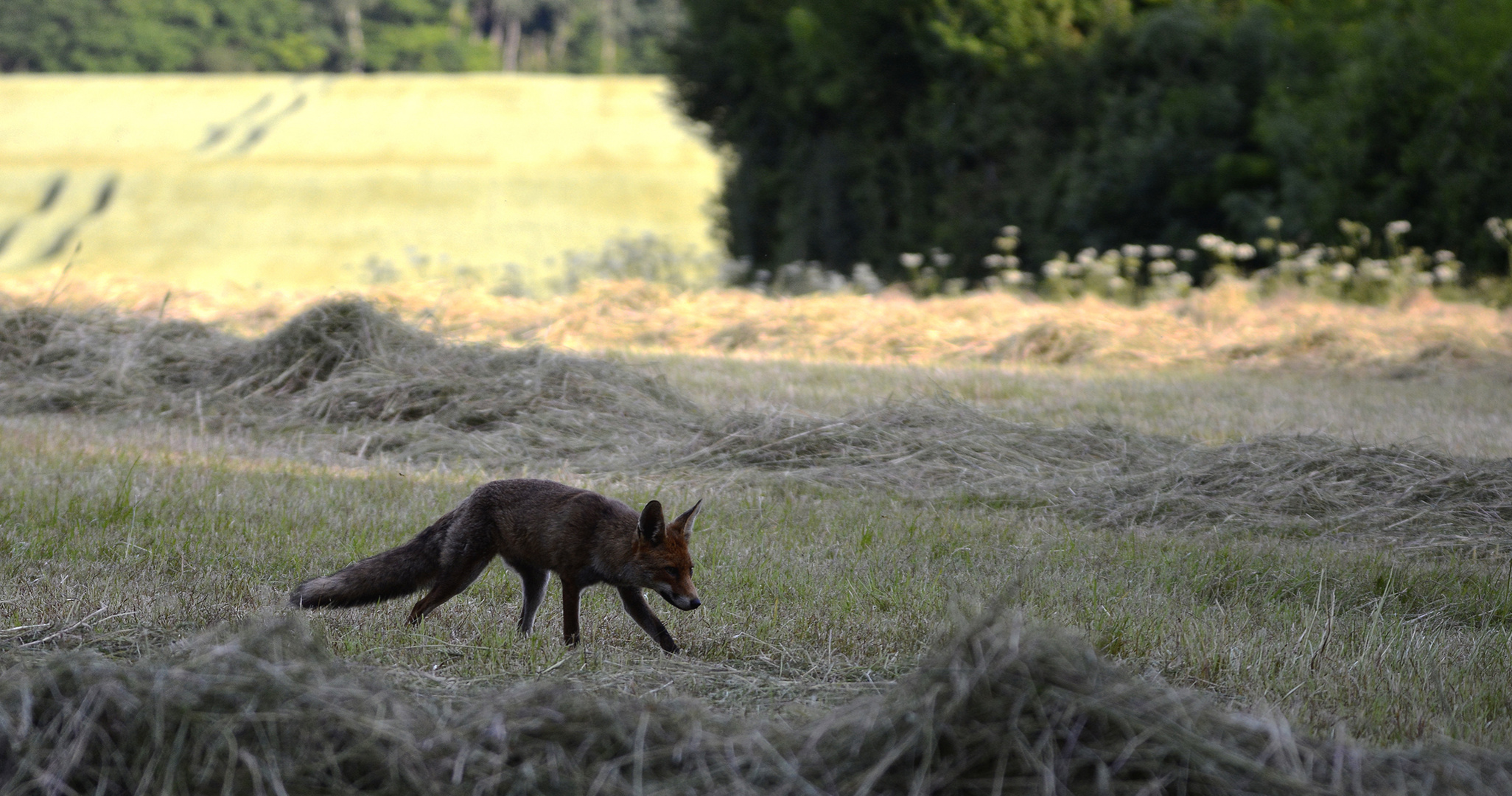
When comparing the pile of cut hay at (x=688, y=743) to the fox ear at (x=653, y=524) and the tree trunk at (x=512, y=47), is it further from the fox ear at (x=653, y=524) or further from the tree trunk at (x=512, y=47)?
the tree trunk at (x=512, y=47)

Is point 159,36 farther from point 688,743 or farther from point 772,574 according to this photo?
point 688,743

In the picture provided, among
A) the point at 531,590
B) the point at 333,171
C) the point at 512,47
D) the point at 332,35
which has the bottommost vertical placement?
the point at 333,171

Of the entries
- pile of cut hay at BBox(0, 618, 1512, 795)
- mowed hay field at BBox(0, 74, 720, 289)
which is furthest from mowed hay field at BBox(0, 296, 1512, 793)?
mowed hay field at BBox(0, 74, 720, 289)

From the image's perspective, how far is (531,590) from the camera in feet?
14.4

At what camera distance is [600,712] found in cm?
273

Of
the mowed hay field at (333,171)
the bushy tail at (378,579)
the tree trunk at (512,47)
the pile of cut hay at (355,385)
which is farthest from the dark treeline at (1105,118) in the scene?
the tree trunk at (512,47)

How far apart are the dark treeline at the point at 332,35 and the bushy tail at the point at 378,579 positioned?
2313 inches

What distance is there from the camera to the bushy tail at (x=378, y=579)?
13.3ft

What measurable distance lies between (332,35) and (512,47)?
45.2 feet

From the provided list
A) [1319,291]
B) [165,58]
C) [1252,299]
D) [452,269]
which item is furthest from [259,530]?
[165,58]

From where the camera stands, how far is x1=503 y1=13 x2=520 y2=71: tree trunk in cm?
8444

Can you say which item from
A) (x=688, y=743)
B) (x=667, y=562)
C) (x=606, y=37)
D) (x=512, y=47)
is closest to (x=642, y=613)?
(x=667, y=562)

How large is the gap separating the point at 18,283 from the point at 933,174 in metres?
15.3

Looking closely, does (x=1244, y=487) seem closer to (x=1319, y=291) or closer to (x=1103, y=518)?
(x=1103, y=518)
